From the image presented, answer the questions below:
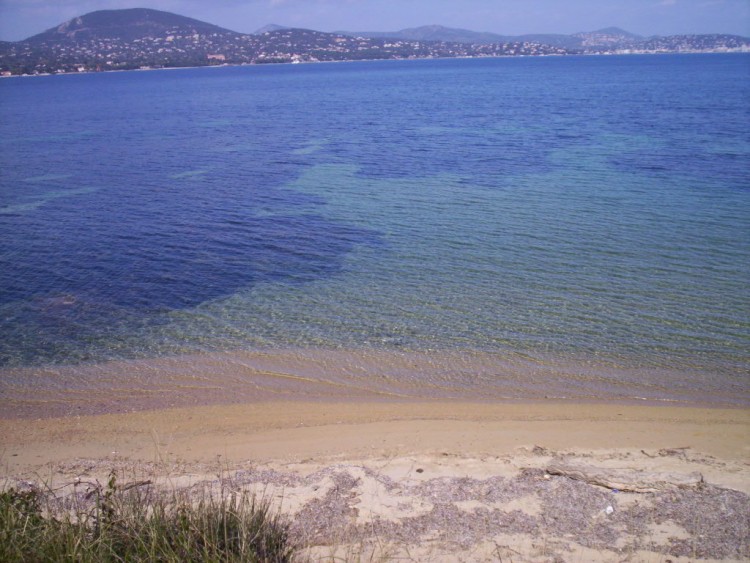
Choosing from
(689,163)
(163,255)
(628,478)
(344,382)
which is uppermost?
(689,163)

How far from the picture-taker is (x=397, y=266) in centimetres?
1574

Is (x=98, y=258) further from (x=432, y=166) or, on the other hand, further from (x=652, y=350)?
(x=432, y=166)

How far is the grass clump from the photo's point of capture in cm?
446

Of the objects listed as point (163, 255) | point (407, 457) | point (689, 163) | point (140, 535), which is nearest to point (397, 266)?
point (163, 255)

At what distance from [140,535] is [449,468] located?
162 inches

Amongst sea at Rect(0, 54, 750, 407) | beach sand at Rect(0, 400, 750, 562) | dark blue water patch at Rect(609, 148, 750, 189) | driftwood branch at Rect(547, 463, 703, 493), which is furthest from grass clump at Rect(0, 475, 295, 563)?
dark blue water patch at Rect(609, 148, 750, 189)

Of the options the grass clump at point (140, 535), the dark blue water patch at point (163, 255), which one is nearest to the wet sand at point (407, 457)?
the grass clump at point (140, 535)

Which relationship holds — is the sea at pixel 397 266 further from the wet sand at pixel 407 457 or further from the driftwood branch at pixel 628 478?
the driftwood branch at pixel 628 478

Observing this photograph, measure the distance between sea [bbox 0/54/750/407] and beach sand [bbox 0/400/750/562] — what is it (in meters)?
0.90

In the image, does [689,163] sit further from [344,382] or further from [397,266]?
[344,382]

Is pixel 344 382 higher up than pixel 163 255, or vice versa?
pixel 163 255

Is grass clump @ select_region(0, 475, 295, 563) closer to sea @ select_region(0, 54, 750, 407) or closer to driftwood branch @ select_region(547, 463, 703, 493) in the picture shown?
driftwood branch @ select_region(547, 463, 703, 493)

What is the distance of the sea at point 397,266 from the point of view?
10.9 metres

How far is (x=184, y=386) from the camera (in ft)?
34.8
